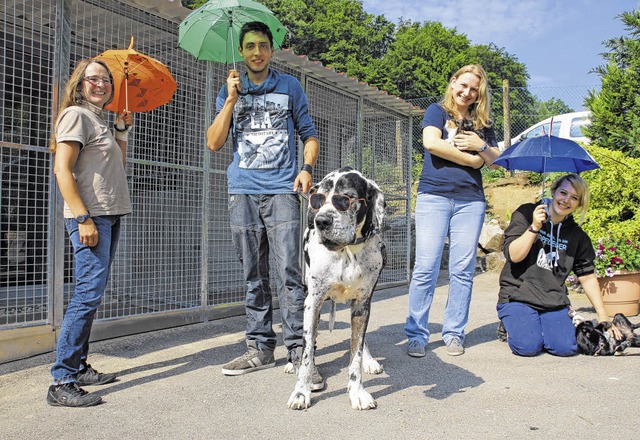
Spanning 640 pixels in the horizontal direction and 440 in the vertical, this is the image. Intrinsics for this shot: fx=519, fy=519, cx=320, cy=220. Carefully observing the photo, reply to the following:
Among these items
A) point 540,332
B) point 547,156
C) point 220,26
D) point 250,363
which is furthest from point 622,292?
point 220,26

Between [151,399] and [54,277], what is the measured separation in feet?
5.21

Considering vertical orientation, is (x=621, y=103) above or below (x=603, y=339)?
above

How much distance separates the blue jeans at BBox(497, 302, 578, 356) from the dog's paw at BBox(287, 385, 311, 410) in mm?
1925

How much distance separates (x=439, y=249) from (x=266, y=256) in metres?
1.41

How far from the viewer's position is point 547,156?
389 centimetres

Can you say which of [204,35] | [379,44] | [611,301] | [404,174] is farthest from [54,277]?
[379,44]

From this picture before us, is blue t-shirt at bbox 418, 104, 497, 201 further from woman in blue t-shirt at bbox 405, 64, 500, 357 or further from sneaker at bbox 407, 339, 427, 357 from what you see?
sneaker at bbox 407, 339, 427, 357

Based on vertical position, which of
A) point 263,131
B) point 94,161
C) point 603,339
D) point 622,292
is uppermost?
point 263,131

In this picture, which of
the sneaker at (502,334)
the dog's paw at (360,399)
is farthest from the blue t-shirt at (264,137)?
the sneaker at (502,334)

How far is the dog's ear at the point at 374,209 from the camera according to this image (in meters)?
2.80

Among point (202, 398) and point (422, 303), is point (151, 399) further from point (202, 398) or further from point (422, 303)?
point (422, 303)

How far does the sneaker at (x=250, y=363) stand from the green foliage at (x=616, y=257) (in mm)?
3719

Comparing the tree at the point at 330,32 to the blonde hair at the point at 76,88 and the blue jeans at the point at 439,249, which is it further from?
the blonde hair at the point at 76,88

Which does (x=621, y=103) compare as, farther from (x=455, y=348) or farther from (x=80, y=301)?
(x=80, y=301)
